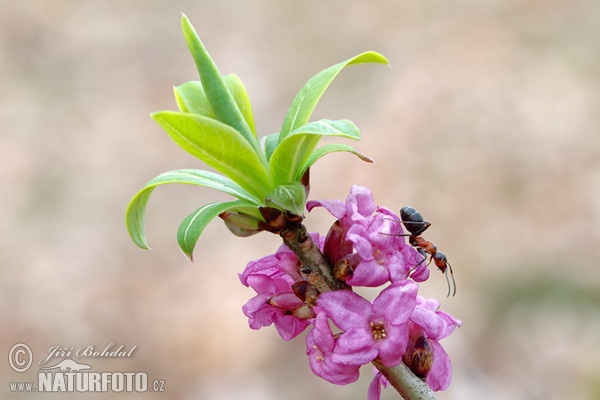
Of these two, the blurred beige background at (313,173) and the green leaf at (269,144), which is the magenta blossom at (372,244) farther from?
the blurred beige background at (313,173)

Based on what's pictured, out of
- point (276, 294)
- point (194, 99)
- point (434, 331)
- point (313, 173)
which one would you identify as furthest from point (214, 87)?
point (313, 173)

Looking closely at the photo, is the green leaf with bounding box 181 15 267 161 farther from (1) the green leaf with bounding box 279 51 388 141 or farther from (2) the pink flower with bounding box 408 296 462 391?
(2) the pink flower with bounding box 408 296 462 391

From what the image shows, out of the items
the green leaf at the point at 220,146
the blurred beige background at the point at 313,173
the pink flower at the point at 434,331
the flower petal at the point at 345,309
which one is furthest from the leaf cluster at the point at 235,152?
the blurred beige background at the point at 313,173

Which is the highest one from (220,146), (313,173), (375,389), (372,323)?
(220,146)

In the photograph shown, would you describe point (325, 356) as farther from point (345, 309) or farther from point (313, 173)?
point (313, 173)

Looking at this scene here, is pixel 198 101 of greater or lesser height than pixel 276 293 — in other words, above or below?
above
